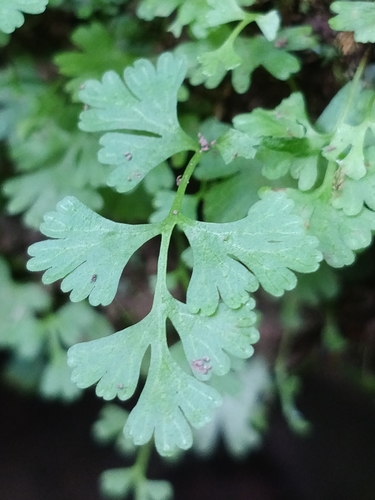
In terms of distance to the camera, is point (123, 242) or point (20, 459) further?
point (20, 459)

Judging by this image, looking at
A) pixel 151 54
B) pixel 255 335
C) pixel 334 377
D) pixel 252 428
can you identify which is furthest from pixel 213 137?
pixel 334 377

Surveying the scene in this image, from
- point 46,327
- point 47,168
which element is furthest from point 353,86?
point 46,327

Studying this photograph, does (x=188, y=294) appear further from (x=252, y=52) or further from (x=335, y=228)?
(x=252, y=52)

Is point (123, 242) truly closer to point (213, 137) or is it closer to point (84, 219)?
point (84, 219)

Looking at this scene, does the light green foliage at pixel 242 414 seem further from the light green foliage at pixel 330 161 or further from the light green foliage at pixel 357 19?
the light green foliage at pixel 357 19

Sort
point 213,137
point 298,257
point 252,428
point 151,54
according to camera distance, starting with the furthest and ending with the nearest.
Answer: point 252,428 < point 151,54 < point 213,137 < point 298,257

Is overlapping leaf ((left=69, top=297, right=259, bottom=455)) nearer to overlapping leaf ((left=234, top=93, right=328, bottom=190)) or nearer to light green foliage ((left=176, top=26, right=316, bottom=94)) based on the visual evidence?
overlapping leaf ((left=234, top=93, right=328, bottom=190))
